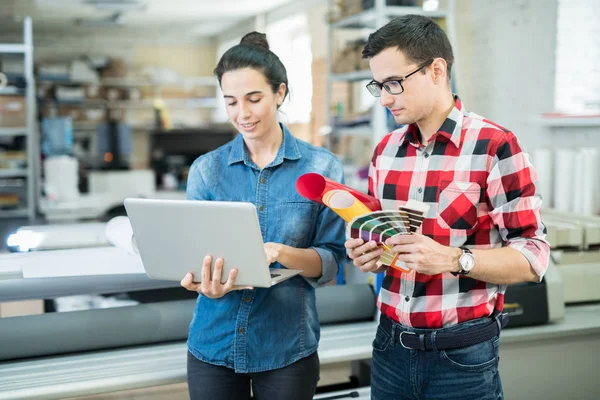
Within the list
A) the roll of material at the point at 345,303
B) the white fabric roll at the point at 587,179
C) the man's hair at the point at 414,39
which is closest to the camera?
the man's hair at the point at 414,39

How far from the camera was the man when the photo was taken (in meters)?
1.25

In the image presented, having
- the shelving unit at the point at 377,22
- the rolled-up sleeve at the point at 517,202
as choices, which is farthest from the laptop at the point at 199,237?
the shelving unit at the point at 377,22

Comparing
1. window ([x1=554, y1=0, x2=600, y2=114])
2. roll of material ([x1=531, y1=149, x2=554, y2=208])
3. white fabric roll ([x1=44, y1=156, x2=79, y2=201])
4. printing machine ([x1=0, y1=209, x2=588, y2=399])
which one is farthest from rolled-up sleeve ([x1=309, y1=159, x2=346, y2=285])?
white fabric roll ([x1=44, y1=156, x2=79, y2=201])

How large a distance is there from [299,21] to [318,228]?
8105 mm

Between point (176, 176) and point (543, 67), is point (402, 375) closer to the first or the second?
point (543, 67)

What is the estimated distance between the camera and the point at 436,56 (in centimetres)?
130

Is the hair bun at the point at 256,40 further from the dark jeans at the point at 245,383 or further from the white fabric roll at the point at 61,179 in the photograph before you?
the white fabric roll at the point at 61,179

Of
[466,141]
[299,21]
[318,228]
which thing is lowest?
[318,228]

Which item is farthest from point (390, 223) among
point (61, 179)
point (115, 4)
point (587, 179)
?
point (115, 4)

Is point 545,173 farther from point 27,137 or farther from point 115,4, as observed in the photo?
point 115,4

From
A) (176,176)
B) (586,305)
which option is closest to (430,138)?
(586,305)

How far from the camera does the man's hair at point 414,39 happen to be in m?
1.29

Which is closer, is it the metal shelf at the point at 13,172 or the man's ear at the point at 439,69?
the man's ear at the point at 439,69

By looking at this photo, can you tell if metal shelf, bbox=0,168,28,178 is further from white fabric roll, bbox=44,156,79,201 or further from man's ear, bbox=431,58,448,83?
man's ear, bbox=431,58,448,83
